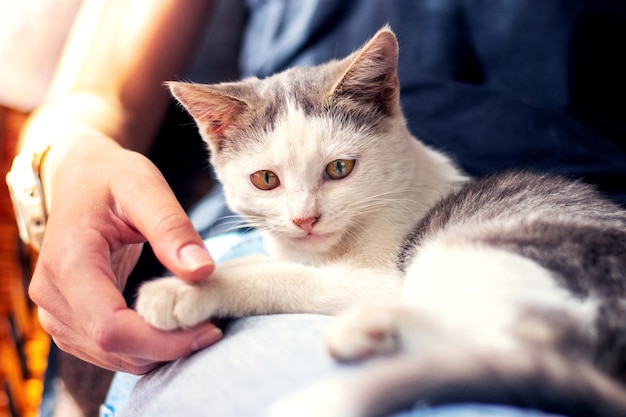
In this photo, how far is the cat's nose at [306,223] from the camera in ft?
3.18

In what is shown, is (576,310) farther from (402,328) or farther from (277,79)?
(277,79)

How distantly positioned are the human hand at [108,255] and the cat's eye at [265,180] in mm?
188

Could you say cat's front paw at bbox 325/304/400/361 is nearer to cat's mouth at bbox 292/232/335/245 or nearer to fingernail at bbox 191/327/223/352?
fingernail at bbox 191/327/223/352

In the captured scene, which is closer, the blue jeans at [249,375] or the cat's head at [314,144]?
the blue jeans at [249,375]

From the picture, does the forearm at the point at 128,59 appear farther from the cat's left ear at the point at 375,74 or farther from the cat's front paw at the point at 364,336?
the cat's front paw at the point at 364,336

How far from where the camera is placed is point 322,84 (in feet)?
3.57

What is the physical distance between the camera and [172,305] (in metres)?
0.79

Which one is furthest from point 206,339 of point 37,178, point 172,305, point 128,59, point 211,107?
point 128,59

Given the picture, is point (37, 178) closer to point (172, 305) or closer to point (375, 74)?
point (172, 305)

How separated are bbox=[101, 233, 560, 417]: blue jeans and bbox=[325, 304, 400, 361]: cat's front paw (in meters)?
0.02

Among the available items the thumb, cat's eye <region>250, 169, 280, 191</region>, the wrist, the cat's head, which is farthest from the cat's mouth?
the wrist

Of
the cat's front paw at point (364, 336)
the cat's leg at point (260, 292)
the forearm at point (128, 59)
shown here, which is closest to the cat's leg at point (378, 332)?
the cat's front paw at point (364, 336)

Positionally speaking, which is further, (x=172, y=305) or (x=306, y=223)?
(x=306, y=223)

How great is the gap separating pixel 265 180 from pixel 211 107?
7.2 inches
